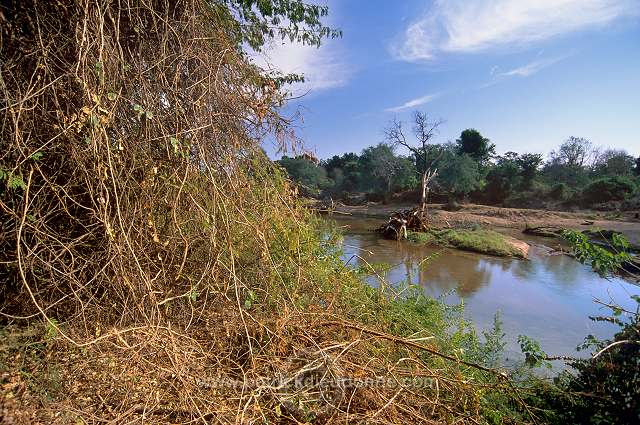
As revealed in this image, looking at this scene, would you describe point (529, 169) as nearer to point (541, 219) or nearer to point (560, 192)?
point (560, 192)

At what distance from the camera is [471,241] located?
42.8 ft

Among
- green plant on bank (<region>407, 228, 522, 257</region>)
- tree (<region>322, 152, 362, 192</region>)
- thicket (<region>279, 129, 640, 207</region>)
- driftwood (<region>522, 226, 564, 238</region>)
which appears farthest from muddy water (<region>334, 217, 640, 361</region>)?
tree (<region>322, 152, 362, 192</region>)

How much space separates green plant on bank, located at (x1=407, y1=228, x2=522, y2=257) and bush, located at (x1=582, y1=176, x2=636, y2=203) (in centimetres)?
1314

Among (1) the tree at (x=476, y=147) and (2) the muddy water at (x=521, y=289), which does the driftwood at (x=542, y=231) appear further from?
(1) the tree at (x=476, y=147)

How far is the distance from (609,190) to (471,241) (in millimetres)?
15604

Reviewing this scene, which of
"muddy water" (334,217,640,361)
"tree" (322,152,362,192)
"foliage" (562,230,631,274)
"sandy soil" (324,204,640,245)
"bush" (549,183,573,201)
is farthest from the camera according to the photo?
"tree" (322,152,362,192)

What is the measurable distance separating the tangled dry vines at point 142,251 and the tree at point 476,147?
33.5 meters

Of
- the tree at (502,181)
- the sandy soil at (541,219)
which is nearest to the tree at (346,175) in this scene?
the tree at (502,181)

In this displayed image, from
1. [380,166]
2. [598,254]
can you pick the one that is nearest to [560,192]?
[380,166]

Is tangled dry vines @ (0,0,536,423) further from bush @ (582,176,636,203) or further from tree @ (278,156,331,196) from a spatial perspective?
bush @ (582,176,636,203)

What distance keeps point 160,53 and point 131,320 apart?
67.4 inches

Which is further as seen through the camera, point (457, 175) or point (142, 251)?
point (457, 175)

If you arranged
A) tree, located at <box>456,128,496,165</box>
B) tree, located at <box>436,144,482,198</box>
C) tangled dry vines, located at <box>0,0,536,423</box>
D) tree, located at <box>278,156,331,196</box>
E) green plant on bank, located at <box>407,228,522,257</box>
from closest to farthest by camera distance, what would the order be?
tangled dry vines, located at <box>0,0,536,423</box>
tree, located at <box>278,156,331,196</box>
green plant on bank, located at <box>407,228,522,257</box>
tree, located at <box>436,144,482,198</box>
tree, located at <box>456,128,496,165</box>

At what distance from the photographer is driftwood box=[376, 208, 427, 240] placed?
1463cm
